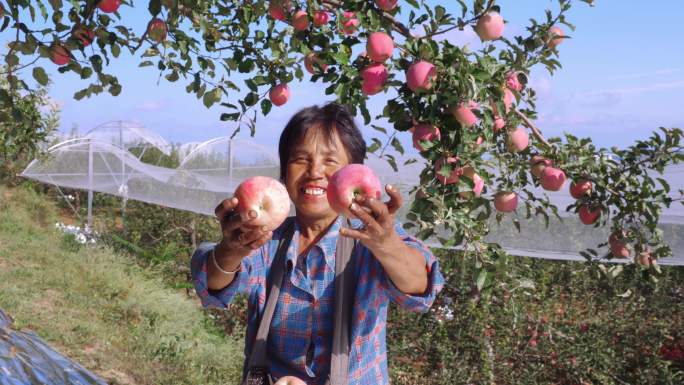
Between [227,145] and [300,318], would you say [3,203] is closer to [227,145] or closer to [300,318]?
[227,145]

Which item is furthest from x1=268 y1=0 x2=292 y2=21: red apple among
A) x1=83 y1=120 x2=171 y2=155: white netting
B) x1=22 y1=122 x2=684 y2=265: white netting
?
x1=83 y1=120 x2=171 y2=155: white netting

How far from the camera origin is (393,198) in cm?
124

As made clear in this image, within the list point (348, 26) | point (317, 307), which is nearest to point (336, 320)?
point (317, 307)

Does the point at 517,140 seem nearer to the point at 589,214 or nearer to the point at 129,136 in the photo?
the point at 589,214

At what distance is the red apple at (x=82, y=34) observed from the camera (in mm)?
1940

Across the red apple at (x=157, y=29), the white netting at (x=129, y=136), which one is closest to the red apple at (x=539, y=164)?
the red apple at (x=157, y=29)

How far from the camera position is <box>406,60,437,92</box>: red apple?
144cm

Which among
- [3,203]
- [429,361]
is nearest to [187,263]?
[429,361]

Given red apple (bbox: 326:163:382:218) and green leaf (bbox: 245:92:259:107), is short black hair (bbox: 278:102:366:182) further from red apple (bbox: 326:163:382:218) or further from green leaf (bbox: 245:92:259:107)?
green leaf (bbox: 245:92:259:107)

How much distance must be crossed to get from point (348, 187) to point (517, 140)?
0.75 meters

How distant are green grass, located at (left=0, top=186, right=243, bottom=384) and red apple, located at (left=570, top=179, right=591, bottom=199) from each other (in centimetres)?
228

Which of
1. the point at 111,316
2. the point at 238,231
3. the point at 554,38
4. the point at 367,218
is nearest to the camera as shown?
the point at 367,218

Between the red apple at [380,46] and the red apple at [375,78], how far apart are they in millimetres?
26

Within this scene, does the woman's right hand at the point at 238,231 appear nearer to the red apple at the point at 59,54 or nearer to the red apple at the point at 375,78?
the red apple at the point at 375,78
